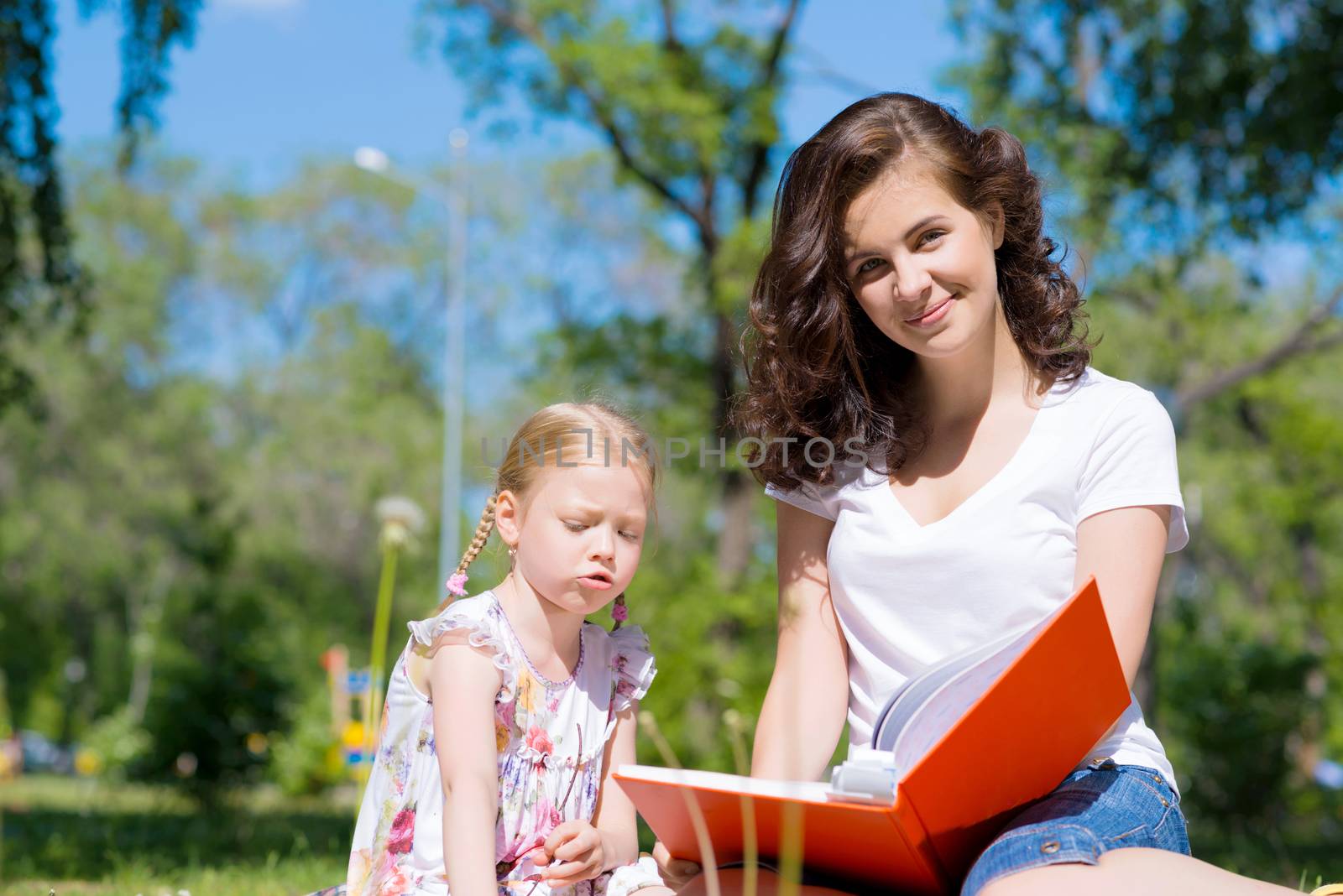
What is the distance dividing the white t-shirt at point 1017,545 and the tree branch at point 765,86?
10.4m

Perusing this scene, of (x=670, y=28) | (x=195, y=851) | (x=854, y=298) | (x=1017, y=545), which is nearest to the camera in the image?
(x=1017, y=545)

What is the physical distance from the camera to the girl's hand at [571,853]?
1.93 metres

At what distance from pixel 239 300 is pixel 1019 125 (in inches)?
831

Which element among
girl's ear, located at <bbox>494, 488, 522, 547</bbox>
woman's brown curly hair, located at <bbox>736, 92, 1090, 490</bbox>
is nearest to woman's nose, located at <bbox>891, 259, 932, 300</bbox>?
woman's brown curly hair, located at <bbox>736, 92, 1090, 490</bbox>

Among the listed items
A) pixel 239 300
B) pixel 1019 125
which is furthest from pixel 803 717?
pixel 239 300

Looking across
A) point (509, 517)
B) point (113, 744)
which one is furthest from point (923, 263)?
point (113, 744)

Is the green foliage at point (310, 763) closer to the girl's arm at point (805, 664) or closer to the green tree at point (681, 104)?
the green tree at point (681, 104)

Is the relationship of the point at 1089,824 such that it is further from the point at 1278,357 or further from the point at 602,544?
the point at 1278,357

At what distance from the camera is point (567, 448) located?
6.77 feet

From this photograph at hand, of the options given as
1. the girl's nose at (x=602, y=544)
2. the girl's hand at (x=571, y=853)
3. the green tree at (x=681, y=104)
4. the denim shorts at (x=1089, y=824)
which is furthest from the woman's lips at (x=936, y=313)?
the green tree at (x=681, y=104)

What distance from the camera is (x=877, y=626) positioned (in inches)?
81.7

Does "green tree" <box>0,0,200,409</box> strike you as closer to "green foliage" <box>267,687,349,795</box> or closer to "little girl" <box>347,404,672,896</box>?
"little girl" <box>347,404,672,896</box>

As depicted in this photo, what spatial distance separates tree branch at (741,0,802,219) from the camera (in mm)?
12250

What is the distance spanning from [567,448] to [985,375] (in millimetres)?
739
